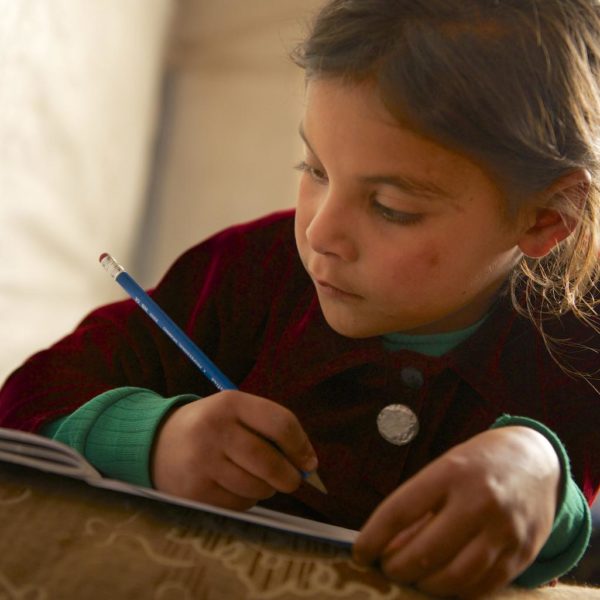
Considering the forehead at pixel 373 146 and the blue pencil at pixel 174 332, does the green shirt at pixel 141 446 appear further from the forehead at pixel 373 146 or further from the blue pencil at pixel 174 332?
the forehead at pixel 373 146

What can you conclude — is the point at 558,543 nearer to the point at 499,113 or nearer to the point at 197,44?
the point at 499,113

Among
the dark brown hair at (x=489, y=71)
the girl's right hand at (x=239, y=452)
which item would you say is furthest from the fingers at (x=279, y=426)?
the dark brown hair at (x=489, y=71)

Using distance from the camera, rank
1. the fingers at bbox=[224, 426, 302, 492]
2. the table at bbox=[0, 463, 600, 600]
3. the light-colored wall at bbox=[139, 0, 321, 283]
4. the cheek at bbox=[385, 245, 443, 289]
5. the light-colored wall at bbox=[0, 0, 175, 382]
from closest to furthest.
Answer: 1. the table at bbox=[0, 463, 600, 600]
2. the fingers at bbox=[224, 426, 302, 492]
3. the cheek at bbox=[385, 245, 443, 289]
4. the light-colored wall at bbox=[0, 0, 175, 382]
5. the light-colored wall at bbox=[139, 0, 321, 283]

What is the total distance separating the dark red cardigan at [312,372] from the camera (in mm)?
728

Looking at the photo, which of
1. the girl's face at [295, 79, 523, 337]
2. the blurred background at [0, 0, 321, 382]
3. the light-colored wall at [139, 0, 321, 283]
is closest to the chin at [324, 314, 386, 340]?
the girl's face at [295, 79, 523, 337]

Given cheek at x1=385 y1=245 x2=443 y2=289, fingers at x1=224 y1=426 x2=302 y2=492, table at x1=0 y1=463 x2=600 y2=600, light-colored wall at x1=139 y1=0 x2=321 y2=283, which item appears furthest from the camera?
light-colored wall at x1=139 y1=0 x2=321 y2=283

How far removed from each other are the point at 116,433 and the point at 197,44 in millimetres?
1084

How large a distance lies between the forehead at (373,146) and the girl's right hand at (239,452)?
0.61 ft

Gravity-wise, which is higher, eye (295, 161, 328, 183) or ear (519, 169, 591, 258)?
eye (295, 161, 328, 183)

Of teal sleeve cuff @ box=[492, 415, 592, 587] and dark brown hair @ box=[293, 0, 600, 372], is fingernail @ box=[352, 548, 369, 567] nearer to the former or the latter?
teal sleeve cuff @ box=[492, 415, 592, 587]

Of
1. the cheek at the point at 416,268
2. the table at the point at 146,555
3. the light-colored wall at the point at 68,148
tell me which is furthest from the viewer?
the light-colored wall at the point at 68,148

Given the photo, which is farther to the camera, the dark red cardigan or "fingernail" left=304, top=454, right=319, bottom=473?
the dark red cardigan

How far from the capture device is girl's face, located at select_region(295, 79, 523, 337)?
1.95ft

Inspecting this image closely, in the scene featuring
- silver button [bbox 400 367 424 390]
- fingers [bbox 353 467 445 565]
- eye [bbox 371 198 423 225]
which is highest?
eye [bbox 371 198 423 225]
